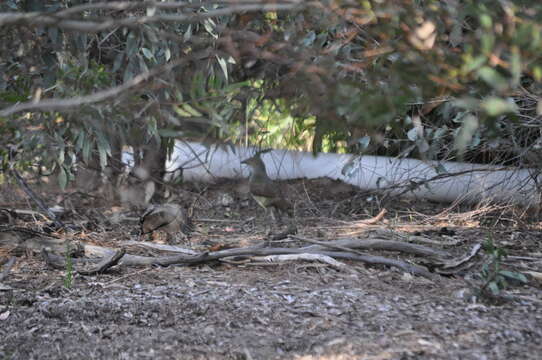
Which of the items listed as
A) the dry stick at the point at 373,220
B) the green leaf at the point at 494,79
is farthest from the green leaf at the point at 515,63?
the dry stick at the point at 373,220

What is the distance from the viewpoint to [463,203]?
517cm

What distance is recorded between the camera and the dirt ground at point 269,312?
2.51m

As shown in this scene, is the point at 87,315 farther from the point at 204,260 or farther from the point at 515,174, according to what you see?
the point at 515,174

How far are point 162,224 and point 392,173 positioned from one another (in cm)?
181

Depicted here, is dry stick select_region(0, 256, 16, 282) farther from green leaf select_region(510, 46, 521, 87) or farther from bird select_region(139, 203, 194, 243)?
green leaf select_region(510, 46, 521, 87)

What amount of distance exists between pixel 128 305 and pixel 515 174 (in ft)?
9.47

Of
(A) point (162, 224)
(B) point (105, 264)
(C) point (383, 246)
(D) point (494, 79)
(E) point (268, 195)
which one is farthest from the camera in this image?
(E) point (268, 195)

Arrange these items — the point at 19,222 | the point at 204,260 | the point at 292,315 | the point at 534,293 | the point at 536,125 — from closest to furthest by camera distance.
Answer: the point at 292,315 < the point at 534,293 < the point at 204,260 < the point at 536,125 < the point at 19,222

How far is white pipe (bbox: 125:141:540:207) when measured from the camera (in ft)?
15.4

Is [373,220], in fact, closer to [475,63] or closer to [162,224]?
[162,224]

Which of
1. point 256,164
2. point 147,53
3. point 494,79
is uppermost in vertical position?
point 494,79

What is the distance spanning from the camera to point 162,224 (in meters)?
4.33

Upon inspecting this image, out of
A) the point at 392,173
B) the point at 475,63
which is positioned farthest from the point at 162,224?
the point at 475,63

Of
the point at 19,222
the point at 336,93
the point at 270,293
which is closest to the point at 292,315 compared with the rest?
the point at 270,293
